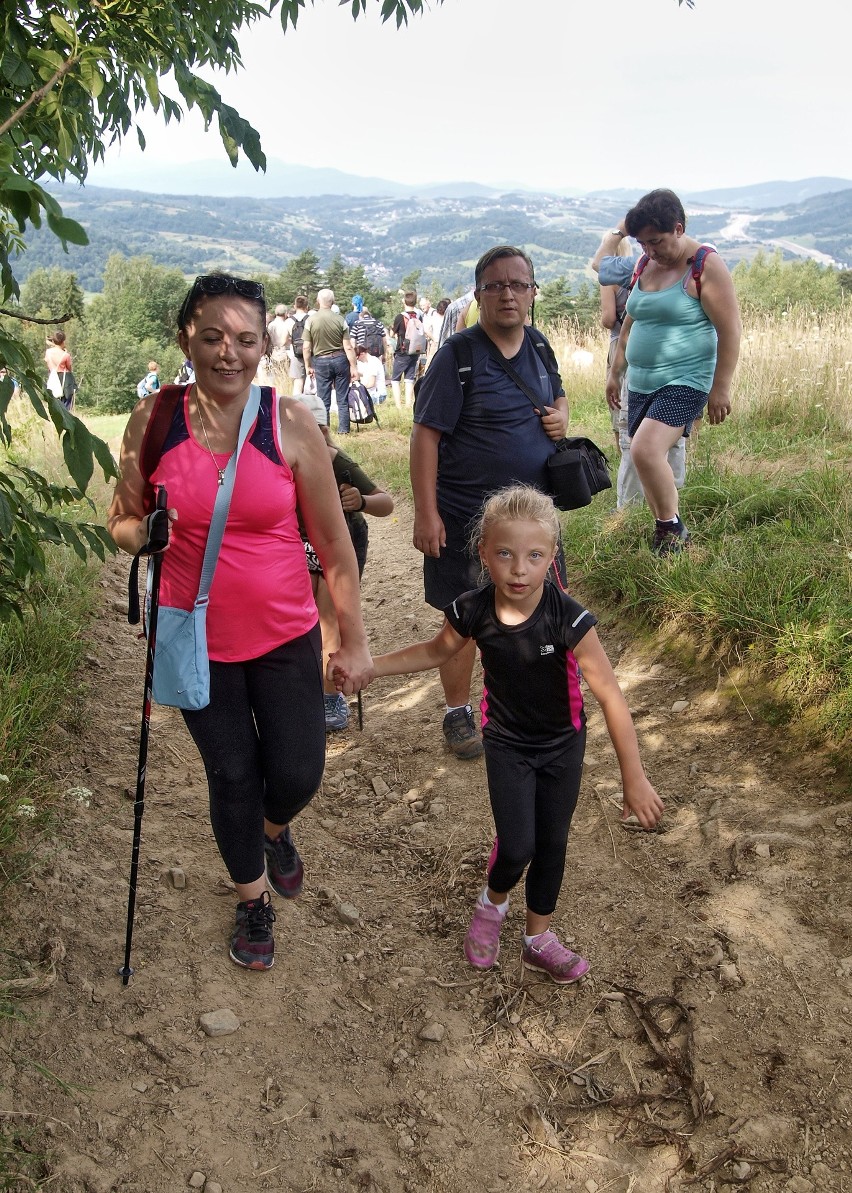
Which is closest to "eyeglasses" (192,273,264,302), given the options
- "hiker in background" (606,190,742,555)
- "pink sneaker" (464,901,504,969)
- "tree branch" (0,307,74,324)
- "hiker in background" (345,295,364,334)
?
"tree branch" (0,307,74,324)

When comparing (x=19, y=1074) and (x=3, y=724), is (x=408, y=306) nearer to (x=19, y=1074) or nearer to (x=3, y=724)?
(x=3, y=724)

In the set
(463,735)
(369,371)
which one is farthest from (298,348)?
(463,735)

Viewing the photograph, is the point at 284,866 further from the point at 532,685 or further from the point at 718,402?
the point at 718,402

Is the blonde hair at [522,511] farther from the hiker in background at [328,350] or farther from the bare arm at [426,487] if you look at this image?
the hiker in background at [328,350]

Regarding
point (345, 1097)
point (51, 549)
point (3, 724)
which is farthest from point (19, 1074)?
point (51, 549)

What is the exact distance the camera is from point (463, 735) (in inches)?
183

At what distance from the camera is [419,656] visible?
9.91ft

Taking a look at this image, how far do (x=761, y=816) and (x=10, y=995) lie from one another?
109 inches

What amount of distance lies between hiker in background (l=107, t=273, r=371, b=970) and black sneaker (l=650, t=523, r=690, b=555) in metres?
2.97

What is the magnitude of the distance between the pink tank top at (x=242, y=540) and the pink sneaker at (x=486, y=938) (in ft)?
3.94

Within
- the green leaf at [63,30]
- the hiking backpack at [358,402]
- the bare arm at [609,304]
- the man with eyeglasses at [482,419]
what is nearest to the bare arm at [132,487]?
the green leaf at [63,30]

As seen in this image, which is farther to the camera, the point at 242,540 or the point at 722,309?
the point at 722,309

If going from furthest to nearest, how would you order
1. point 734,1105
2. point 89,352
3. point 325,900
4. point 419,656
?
point 89,352 < point 325,900 < point 419,656 < point 734,1105

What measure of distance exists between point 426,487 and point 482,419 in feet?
1.21
